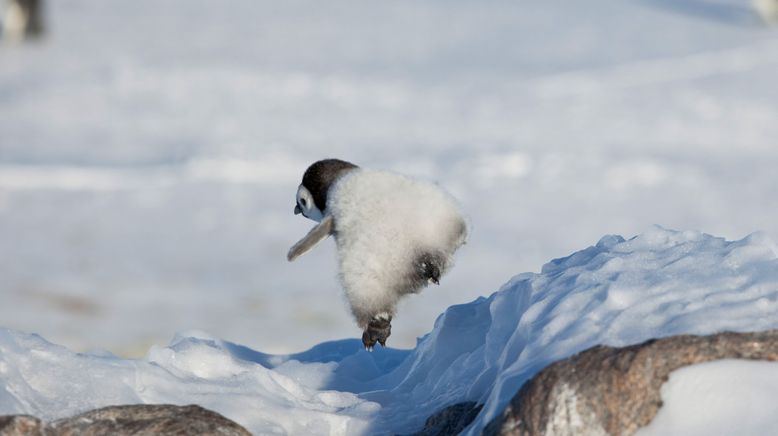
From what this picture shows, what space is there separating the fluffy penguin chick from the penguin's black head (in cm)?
11

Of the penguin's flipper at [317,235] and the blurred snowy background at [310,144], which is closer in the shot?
the penguin's flipper at [317,235]

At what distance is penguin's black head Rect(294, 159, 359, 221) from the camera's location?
3057 mm

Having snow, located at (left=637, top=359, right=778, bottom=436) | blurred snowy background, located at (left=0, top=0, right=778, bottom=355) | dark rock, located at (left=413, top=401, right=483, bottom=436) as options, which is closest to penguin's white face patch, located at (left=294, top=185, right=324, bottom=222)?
dark rock, located at (left=413, top=401, right=483, bottom=436)

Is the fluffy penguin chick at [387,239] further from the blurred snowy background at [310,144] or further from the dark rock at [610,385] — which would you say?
the blurred snowy background at [310,144]

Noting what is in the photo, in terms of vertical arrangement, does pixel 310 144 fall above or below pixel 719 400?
above

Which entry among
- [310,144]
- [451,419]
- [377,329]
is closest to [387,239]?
[377,329]

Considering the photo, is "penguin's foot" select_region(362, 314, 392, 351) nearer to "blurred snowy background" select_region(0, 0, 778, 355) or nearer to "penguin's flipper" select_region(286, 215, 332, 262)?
"penguin's flipper" select_region(286, 215, 332, 262)

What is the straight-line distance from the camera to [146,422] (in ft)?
6.85

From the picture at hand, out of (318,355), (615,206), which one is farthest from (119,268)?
(318,355)

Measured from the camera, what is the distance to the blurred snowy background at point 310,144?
7.38 metres

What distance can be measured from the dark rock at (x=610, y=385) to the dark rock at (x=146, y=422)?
46 centimetres

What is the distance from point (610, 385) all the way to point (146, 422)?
75cm

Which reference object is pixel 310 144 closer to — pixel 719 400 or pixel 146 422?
pixel 146 422

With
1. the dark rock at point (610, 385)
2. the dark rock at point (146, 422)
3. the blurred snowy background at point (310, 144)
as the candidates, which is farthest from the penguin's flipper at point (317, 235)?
the blurred snowy background at point (310, 144)
